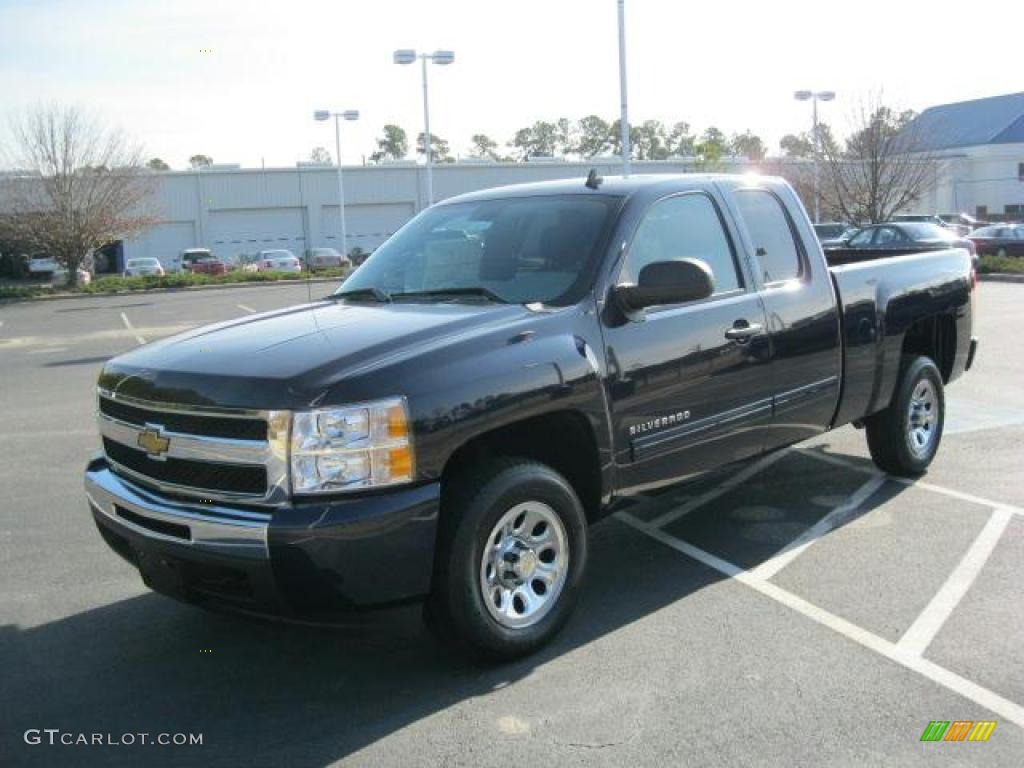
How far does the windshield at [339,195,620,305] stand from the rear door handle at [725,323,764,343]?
0.86 m

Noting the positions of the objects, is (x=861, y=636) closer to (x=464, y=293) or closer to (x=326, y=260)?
(x=464, y=293)

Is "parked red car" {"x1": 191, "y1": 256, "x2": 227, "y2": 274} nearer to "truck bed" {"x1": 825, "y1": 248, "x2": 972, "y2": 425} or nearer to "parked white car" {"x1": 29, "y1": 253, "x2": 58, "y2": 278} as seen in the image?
"parked white car" {"x1": 29, "y1": 253, "x2": 58, "y2": 278}

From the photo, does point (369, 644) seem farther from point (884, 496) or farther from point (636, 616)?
point (884, 496)

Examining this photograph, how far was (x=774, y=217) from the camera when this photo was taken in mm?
5625

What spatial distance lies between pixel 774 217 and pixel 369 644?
3281 millimetres

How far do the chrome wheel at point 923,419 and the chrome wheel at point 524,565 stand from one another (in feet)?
11.3

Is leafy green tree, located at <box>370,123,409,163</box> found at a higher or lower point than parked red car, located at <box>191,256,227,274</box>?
higher

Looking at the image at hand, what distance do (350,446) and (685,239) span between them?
7.57 ft

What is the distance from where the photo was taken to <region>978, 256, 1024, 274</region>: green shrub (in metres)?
27.2

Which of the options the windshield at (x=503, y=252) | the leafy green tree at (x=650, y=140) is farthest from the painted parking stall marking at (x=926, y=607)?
the leafy green tree at (x=650, y=140)

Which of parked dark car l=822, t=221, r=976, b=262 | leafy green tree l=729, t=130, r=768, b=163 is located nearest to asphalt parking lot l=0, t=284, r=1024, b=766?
parked dark car l=822, t=221, r=976, b=262

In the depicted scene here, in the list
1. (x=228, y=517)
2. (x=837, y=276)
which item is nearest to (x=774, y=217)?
Answer: (x=837, y=276)

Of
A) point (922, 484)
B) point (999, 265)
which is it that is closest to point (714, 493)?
point (922, 484)

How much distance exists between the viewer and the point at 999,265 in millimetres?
27812
